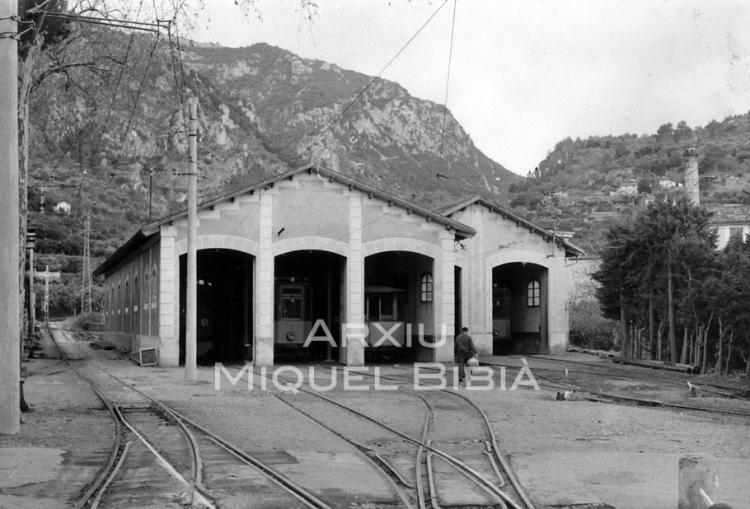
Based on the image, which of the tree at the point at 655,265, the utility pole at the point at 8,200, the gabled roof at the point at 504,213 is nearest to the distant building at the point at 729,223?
the gabled roof at the point at 504,213

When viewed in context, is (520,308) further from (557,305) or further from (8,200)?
(8,200)

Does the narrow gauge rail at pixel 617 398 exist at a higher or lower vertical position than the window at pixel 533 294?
lower

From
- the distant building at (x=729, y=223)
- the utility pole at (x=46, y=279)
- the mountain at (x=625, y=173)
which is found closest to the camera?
the distant building at (x=729, y=223)

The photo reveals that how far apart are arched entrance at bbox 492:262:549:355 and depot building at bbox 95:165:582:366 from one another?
7cm

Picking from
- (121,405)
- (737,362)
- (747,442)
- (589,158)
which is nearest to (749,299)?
(737,362)

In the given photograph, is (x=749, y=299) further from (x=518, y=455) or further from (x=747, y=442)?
(x=518, y=455)

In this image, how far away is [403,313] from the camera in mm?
35125

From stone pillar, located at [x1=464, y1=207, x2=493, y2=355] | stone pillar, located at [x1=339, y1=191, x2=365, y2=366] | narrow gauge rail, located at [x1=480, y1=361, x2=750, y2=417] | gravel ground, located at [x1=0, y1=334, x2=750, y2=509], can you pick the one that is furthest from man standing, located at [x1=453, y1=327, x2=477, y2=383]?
stone pillar, located at [x1=464, y1=207, x2=493, y2=355]

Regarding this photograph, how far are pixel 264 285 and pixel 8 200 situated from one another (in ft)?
57.5

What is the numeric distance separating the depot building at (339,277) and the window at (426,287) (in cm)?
7

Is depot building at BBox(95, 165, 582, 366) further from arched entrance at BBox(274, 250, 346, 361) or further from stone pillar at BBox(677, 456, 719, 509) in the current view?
stone pillar at BBox(677, 456, 719, 509)

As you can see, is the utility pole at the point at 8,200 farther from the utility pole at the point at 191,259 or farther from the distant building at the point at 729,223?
the distant building at the point at 729,223

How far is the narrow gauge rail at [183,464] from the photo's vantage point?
8.35 meters

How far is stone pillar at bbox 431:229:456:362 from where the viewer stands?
31.4 m
